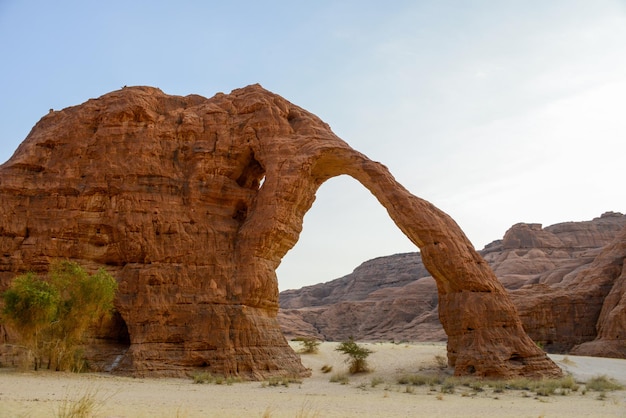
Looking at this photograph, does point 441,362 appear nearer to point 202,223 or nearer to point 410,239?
point 410,239

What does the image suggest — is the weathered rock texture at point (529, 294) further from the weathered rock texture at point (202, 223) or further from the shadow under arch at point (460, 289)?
the weathered rock texture at point (202, 223)

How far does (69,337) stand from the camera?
18219mm

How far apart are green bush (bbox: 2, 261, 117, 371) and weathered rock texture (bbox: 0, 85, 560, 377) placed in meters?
1.82

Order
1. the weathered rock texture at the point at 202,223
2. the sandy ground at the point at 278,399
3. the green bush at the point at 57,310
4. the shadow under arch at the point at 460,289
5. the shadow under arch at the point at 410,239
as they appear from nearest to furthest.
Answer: the sandy ground at the point at 278,399, the green bush at the point at 57,310, the shadow under arch at the point at 460,289, the shadow under arch at the point at 410,239, the weathered rock texture at the point at 202,223

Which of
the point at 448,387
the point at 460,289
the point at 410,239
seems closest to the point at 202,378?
the point at 448,387

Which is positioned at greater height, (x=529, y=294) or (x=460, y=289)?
Answer: (x=460, y=289)

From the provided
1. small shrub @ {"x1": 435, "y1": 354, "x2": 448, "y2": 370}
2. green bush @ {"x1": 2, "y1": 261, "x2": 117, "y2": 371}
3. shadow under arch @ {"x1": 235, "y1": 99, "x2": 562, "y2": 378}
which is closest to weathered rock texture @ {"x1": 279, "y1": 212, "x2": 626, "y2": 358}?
small shrub @ {"x1": 435, "y1": 354, "x2": 448, "y2": 370}

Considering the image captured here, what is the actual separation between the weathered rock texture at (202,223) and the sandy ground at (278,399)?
251 centimetres

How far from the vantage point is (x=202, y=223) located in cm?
2162

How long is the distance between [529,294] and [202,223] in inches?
1040

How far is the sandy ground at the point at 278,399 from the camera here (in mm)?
9570

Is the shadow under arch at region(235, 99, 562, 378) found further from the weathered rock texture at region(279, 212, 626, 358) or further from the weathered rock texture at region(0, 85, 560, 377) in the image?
the weathered rock texture at region(279, 212, 626, 358)

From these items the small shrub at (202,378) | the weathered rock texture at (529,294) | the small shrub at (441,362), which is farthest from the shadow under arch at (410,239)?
the weathered rock texture at (529,294)

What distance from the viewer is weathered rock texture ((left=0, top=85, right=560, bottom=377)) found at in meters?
19.7
